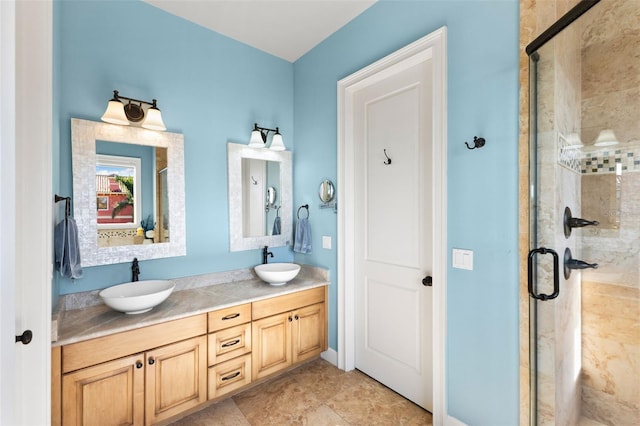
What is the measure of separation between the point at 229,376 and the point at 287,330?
1.66 feet

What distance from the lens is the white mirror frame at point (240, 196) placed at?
8.33ft

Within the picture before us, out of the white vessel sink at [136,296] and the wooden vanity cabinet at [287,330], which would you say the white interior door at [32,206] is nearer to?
the white vessel sink at [136,296]

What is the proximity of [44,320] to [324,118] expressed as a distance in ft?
7.30

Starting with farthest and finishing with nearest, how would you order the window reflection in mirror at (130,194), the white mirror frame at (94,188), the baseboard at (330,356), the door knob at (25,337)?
the baseboard at (330,356)
the window reflection in mirror at (130,194)
the white mirror frame at (94,188)
the door knob at (25,337)

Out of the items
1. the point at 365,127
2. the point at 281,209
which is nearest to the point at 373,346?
the point at 281,209

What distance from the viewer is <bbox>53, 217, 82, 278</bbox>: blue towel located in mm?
1662

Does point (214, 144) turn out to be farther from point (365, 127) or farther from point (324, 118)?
point (365, 127)

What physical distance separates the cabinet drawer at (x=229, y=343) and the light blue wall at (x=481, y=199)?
4.31 ft

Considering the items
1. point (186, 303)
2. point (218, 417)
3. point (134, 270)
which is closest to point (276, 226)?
point (186, 303)

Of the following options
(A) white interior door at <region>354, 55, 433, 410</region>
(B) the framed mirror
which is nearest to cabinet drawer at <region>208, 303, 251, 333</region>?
(A) white interior door at <region>354, 55, 433, 410</region>

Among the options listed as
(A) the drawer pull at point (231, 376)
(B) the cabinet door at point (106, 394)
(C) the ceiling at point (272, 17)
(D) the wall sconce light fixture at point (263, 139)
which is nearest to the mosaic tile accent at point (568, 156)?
(C) the ceiling at point (272, 17)

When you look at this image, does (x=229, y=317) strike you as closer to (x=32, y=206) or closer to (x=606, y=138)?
(x=32, y=206)

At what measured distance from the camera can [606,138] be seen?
1.34m

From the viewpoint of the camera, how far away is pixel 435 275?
5.89 ft
